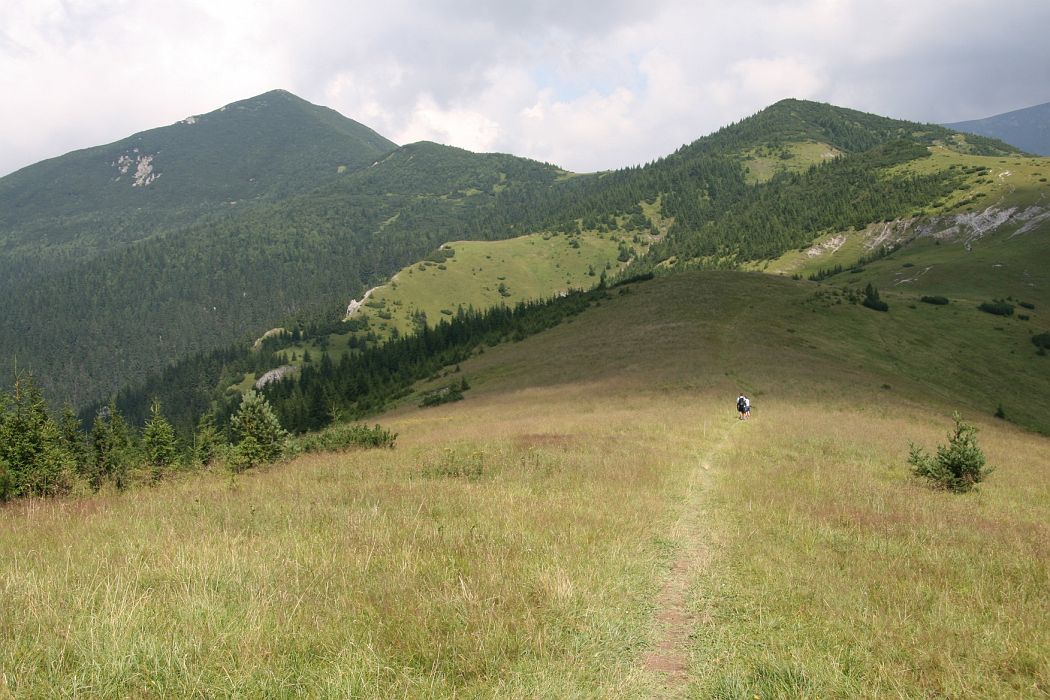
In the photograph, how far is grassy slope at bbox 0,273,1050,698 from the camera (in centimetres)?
468

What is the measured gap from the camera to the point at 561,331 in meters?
73.9

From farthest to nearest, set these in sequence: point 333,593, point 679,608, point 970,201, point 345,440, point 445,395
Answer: point 970,201 → point 445,395 → point 345,440 → point 679,608 → point 333,593

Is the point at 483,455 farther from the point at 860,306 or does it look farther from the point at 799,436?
the point at 860,306

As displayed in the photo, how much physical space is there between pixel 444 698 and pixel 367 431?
62.7ft

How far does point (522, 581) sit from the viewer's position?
21.0 feet

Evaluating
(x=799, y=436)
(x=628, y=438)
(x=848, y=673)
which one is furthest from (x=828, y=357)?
(x=848, y=673)

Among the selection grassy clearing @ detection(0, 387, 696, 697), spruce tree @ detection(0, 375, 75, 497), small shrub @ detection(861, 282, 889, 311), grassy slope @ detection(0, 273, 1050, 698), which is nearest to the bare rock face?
spruce tree @ detection(0, 375, 75, 497)

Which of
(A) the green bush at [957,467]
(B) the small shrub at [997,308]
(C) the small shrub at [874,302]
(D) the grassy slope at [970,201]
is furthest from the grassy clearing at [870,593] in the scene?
(D) the grassy slope at [970,201]

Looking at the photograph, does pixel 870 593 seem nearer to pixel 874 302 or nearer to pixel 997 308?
pixel 874 302

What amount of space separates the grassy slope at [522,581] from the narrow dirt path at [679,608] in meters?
0.11

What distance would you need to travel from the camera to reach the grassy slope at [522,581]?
4.68 m

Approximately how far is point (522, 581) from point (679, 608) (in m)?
2.08

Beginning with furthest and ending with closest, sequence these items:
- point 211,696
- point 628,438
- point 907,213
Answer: point 907,213 < point 628,438 < point 211,696

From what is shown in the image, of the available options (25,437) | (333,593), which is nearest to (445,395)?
(25,437)
